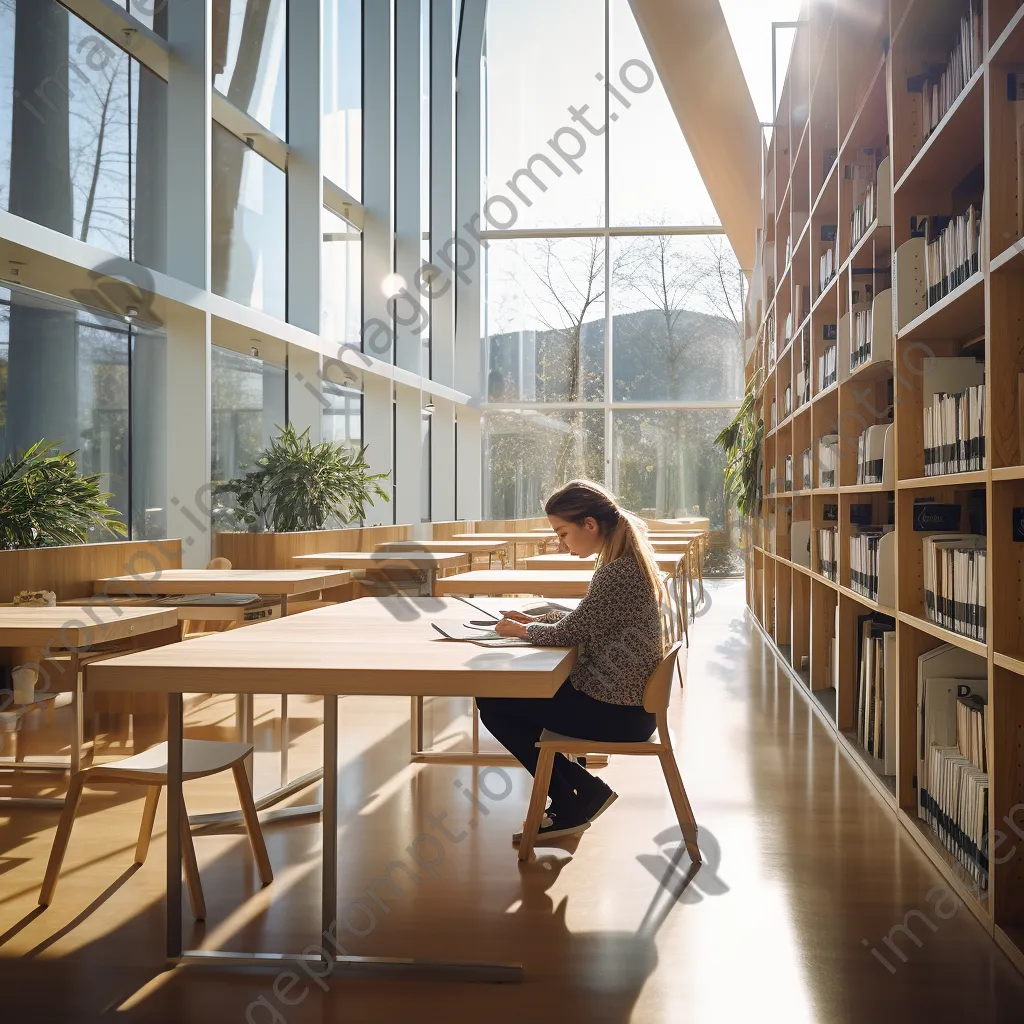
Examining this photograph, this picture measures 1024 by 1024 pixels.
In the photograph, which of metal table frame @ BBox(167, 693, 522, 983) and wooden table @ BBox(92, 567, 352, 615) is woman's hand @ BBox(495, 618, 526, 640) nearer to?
metal table frame @ BBox(167, 693, 522, 983)

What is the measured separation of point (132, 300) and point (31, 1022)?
18.4 ft

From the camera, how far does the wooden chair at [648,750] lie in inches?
113

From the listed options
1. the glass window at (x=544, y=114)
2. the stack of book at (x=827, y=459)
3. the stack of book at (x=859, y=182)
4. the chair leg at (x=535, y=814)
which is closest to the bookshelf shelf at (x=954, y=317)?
the stack of book at (x=859, y=182)

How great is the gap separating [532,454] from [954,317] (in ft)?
40.6

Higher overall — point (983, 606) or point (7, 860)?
point (983, 606)

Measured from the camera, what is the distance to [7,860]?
3.07 metres

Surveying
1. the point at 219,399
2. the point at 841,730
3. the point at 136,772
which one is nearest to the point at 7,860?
the point at 136,772

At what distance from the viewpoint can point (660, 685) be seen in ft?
9.42

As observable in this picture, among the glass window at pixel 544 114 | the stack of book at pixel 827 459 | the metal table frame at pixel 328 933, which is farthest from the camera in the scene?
the glass window at pixel 544 114

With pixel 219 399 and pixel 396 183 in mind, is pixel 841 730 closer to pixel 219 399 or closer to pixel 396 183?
pixel 219 399

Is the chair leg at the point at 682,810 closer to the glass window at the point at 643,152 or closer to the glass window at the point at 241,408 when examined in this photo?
the glass window at the point at 241,408

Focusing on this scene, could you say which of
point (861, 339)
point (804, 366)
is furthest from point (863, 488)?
point (804, 366)

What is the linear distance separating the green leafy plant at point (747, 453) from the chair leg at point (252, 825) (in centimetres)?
630

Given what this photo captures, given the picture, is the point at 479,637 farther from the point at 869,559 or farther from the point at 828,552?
the point at 828,552
